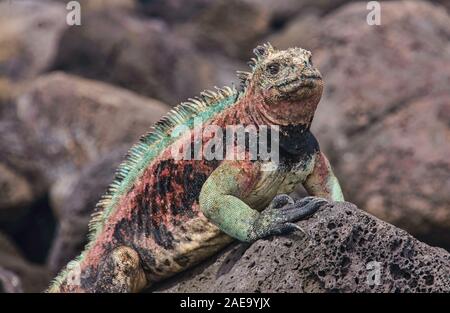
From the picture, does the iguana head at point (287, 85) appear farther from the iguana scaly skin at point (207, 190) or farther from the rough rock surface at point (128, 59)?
the rough rock surface at point (128, 59)

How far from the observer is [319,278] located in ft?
17.0

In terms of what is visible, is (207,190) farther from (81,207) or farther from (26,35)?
(26,35)

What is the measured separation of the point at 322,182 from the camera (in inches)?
238

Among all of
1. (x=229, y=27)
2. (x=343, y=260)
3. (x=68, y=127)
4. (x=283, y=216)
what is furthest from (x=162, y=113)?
(x=343, y=260)

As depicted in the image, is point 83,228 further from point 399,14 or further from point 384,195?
point 399,14

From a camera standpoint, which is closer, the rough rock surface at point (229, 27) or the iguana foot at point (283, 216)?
the iguana foot at point (283, 216)

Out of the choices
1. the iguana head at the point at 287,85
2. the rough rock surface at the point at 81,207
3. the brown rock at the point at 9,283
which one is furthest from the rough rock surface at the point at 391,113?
the iguana head at the point at 287,85

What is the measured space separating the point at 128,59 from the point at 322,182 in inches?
388

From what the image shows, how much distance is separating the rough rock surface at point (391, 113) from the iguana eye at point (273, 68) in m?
5.99

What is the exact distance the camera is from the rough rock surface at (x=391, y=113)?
11.3 meters

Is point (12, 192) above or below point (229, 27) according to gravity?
below

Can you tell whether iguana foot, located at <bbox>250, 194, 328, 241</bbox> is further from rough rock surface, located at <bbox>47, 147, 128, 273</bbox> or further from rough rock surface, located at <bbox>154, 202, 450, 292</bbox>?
rough rock surface, located at <bbox>47, 147, 128, 273</bbox>

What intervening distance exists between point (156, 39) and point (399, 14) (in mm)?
4592
